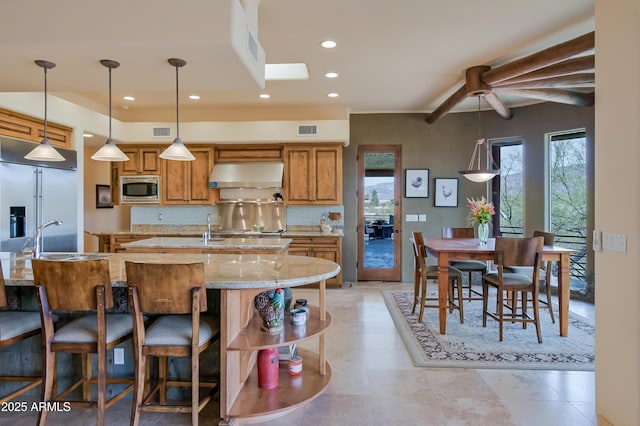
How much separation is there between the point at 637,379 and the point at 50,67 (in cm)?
424

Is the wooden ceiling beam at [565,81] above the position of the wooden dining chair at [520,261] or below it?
above

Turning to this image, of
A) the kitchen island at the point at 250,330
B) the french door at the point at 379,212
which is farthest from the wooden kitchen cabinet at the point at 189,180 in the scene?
the kitchen island at the point at 250,330

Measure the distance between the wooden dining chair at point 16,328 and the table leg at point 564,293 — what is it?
14.5 ft

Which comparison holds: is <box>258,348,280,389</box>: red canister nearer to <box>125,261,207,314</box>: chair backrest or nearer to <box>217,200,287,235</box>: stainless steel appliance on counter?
<box>125,261,207,314</box>: chair backrest

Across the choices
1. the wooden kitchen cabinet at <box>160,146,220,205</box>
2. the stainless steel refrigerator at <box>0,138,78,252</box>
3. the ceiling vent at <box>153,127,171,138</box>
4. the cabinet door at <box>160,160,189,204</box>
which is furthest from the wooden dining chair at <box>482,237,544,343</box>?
the ceiling vent at <box>153,127,171,138</box>

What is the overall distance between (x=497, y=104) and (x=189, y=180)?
4862 mm

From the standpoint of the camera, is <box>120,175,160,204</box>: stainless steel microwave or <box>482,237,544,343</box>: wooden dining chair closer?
<box>482,237,544,343</box>: wooden dining chair

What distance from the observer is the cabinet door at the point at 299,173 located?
6.13 metres

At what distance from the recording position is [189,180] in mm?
6266

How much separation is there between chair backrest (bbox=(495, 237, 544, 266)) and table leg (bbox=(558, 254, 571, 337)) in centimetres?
39

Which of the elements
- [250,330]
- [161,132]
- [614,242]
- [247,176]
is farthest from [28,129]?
[614,242]

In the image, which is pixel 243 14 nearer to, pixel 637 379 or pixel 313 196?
Result: pixel 637 379

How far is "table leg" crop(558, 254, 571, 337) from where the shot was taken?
373 centimetres

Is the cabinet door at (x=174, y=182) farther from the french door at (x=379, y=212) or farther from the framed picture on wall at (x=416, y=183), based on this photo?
the framed picture on wall at (x=416, y=183)
